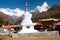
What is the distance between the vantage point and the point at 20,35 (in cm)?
2631

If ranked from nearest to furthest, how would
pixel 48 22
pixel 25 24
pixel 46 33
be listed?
pixel 46 33
pixel 25 24
pixel 48 22

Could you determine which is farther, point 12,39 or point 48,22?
point 48,22

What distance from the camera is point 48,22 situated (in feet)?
157

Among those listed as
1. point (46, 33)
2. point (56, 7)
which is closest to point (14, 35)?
point (46, 33)

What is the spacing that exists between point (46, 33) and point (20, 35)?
153 inches

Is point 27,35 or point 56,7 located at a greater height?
point 56,7

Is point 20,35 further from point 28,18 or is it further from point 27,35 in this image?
point 28,18

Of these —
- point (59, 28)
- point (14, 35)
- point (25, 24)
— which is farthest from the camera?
point (59, 28)

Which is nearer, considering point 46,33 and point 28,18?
point 46,33

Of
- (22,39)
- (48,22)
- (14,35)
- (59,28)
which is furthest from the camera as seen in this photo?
(48,22)

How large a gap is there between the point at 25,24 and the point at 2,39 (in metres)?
7.18

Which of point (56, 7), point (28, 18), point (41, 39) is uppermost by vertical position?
point (56, 7)

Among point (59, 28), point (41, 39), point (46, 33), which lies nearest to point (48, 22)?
point (59, 28)

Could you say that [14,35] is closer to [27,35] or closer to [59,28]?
[27,35]
